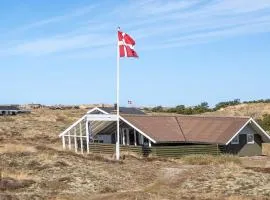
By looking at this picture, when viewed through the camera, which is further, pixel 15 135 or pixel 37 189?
pixel 15 135

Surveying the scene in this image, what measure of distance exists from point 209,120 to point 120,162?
44.7ft

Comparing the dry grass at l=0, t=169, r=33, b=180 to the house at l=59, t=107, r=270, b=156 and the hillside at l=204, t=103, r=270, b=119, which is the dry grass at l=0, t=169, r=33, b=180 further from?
the hillside at l=204, t=103, r=270, b=119

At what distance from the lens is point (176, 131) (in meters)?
46.1

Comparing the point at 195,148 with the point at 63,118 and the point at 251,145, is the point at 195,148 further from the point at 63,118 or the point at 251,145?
the point at 63,118

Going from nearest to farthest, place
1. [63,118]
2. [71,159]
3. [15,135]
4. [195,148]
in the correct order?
1. [71,159]
2. [195,148]
3. [15,135]
4. [63,118]

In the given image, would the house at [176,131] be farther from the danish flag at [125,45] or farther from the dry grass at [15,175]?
the dry grass at [15,175]

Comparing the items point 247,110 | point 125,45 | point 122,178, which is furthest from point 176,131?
point 247,110

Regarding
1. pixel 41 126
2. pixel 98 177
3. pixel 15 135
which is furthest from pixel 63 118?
pixel 98 177

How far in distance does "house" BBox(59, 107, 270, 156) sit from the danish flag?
18.3 ft

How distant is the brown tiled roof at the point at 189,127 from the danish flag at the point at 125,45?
24.2 feet

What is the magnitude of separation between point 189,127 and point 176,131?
5.88ft

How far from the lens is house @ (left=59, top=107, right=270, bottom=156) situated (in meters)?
44.4

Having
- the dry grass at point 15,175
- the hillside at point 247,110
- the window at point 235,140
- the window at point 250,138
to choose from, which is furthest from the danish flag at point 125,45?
the hillside at point 247,110

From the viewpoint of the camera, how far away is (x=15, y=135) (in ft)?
226
